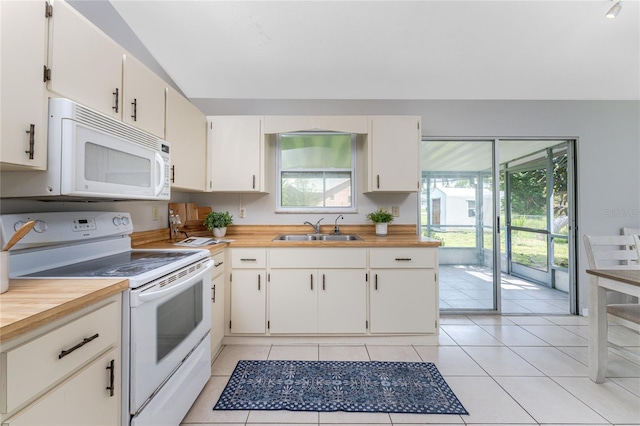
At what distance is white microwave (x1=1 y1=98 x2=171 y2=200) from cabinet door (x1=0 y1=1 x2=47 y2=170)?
0.15ft

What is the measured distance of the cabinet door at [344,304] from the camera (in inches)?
90.1

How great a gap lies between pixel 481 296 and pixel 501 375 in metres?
1.43

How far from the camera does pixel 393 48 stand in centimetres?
240

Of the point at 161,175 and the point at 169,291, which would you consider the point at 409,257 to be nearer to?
the point at 169,291

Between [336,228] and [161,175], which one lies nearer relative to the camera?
[161,175]

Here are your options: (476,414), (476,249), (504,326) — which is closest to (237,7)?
(476,414)

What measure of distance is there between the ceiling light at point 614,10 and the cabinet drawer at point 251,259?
3.31 meters

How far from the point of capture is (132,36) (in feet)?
7.11

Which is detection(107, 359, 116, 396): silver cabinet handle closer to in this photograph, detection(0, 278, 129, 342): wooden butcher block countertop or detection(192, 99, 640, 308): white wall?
detection(0, 278, 129, 342): wooden butcher block countertop

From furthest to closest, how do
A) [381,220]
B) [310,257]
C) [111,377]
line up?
[381,220] → [310,257] → [111,377]

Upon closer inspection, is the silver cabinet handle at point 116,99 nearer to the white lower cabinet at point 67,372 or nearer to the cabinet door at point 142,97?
the cabinet door at point 142,97

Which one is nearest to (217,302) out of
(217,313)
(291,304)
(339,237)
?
(217,313)

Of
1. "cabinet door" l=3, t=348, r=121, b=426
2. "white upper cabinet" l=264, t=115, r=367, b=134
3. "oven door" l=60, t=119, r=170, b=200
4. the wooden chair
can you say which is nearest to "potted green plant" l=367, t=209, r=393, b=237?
"white upper cabinet" l=264, t=115, r=367, b=134

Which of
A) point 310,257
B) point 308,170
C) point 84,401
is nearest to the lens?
point 84,401
